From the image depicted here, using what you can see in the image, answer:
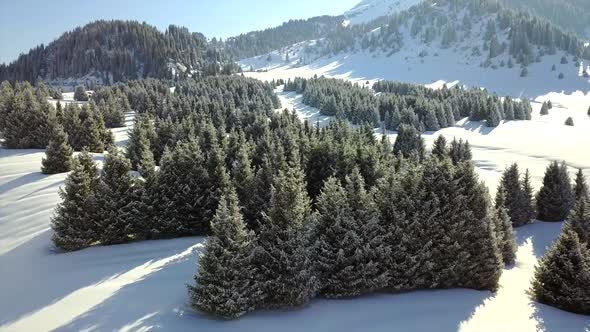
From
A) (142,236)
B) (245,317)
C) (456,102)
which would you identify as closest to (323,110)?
(456,102)

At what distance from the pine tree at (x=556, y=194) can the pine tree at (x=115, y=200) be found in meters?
32.5

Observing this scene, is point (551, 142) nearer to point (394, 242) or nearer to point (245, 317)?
point (394, 242)

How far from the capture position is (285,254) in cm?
1741

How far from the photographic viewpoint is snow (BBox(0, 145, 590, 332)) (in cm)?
1645

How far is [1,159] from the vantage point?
38.8 metres

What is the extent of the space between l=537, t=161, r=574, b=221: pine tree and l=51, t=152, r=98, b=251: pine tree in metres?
34.5

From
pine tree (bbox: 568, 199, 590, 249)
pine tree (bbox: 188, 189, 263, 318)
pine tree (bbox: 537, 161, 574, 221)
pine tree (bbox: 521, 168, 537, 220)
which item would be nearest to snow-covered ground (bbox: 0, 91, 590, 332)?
pine tree (bbox: 188, 189, 263, 318)

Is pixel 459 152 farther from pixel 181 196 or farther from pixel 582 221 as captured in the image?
pixel 181 196

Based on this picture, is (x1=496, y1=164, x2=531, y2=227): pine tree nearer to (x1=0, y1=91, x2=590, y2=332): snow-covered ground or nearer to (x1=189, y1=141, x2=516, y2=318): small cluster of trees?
(x1=0, y1=91, x2=590, y2=332): snow-covered ground

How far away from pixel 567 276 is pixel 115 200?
2300 cm

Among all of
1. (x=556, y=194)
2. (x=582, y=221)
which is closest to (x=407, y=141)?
(x=556, y=194)

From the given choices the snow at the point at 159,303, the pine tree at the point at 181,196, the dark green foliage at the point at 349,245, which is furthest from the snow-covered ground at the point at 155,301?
the pine tree at the point at 181,196

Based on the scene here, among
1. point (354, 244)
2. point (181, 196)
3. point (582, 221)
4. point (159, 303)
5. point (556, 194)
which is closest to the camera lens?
point (159, 303)

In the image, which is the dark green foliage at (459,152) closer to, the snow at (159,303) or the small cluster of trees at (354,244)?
the snow at (159,303)
